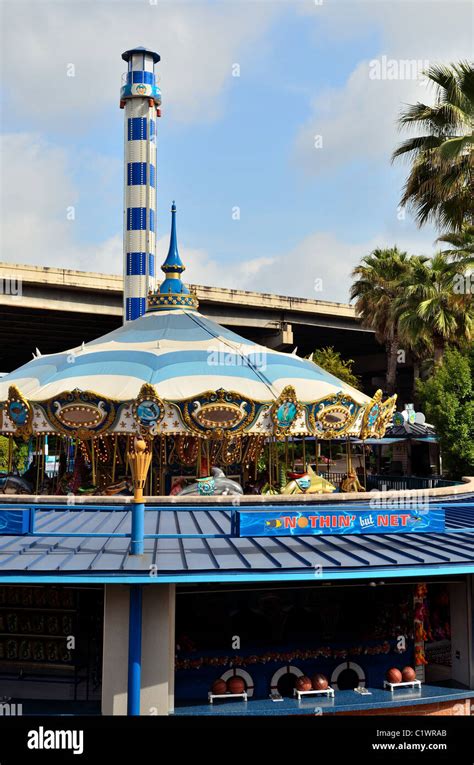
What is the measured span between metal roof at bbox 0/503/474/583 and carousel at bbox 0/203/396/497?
5.61m

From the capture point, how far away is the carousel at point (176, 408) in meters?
19.7

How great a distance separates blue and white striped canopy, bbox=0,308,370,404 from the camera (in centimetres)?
2016

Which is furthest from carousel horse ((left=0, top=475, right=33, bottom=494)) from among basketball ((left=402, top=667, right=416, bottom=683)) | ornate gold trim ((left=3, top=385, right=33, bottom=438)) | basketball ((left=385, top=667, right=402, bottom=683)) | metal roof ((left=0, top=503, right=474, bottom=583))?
basketball ((left=402, top=667, right=416, bottom=683))

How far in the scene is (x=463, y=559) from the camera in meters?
11.3

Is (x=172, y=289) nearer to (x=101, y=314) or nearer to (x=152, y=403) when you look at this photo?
(x=152, y=403)

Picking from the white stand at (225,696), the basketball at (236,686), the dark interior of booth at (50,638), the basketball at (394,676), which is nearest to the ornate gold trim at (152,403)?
the dark interior of booth at (50,638)

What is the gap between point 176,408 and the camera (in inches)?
775

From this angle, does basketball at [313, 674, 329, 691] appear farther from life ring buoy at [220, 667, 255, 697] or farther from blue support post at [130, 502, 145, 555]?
blue support post at [130, 502, 145, 555]

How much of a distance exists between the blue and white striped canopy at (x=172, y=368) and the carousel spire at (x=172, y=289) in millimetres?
415

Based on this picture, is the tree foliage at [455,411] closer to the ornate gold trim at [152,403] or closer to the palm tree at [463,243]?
the palm tree at [463,243]
